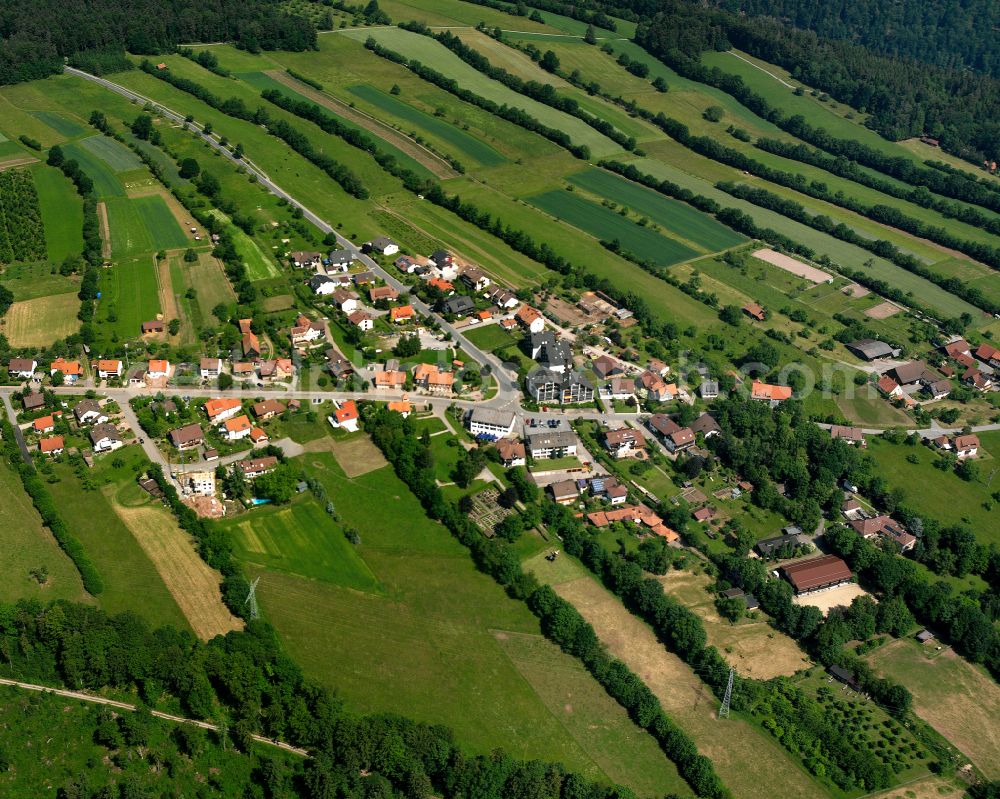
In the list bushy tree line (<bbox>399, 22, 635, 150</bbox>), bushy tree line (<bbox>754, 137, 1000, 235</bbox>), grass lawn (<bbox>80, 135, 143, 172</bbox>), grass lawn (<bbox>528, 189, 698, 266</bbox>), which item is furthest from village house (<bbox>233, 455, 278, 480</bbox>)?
bushy tree line (<bbox>754, 137, 1000, 235</bbox>)

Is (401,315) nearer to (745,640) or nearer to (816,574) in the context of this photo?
(816,574)

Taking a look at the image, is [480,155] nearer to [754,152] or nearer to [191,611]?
[754,152]

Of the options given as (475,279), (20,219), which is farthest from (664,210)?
(20,219)

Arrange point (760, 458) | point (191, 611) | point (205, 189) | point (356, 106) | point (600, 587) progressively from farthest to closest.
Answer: point (356, 106), point (205, 189), point (760, 458), point (600, 587), point (191, 611)

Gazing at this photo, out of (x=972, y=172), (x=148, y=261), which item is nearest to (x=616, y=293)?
(x=148, y=261)

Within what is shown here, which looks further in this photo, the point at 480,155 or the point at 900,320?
the point at 480,155

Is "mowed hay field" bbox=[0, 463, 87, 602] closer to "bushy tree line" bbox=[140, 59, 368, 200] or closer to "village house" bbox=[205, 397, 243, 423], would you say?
"village house" bbox=[205, 397, 243, 423]
